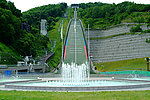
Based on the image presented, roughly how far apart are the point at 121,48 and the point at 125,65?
30.9 ft

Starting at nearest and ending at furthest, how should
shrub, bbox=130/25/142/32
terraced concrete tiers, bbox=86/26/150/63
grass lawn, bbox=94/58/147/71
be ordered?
1. grass lawn, bbox=94/58/147/71
2. terraced concrete tiers, bbox=86/26/150/63
3. shrub, bbox=130/25/142/32

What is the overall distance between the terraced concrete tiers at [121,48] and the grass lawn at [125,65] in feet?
6.38

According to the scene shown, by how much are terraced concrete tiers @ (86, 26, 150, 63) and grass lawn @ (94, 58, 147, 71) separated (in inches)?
76.6

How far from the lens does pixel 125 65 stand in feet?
155

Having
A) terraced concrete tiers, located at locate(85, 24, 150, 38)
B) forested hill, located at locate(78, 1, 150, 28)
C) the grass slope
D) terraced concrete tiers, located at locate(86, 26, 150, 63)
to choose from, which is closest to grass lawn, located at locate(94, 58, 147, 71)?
terraced concrete tiers, located at locate(86, 26, 150, 63)

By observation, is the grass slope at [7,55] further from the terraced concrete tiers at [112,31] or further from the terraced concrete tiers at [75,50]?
the terraced concrete tiers at [112,31]

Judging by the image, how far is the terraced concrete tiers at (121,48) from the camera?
50.8 m

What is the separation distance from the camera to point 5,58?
45.2m

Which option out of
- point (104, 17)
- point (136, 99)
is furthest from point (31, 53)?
point (104, 17)

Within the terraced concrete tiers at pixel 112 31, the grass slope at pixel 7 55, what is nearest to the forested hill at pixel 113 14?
the terraced concrete tiers at pixel 112 31

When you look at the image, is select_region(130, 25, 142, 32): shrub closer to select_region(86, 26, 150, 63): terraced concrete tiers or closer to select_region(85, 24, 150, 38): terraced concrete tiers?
select_region(85, 24, 150, 38): terraced concrete tiers

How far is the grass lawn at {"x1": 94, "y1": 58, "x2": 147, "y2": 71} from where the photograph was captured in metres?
43.8

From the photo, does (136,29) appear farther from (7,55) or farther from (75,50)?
(7,55)

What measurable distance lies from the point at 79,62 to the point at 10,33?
15620 millimetres
